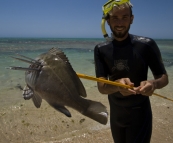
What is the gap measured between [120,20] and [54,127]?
10.5ft

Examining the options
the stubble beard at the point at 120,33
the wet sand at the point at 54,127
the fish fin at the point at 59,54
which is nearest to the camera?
the fish fin at the point at 59,54

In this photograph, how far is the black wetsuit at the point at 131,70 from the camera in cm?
242

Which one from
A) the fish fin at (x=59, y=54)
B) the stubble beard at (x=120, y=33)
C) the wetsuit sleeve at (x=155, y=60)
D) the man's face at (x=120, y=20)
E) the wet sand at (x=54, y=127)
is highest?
the man's face at (x=120, y=20)

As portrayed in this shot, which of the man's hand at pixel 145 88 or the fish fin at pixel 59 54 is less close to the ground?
the fish fin at pixel 59 54

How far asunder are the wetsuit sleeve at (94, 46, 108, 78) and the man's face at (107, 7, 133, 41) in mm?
A: 386

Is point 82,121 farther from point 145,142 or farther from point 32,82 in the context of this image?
point 32,82

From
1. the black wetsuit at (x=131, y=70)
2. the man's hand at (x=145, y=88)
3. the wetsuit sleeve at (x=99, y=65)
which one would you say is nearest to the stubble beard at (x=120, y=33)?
the black wetsuit at (x=131, y=70)

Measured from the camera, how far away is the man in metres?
2.33

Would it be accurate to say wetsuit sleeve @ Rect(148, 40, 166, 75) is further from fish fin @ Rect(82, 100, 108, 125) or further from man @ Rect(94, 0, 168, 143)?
fish fin @ Rect(82, 100, 108, 125)

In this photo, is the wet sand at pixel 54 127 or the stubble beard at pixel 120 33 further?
the wet sand at pixel 54 127

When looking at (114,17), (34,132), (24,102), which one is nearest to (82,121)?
(34,132)

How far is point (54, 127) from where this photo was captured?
4.51m

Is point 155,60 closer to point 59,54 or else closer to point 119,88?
point 119,88

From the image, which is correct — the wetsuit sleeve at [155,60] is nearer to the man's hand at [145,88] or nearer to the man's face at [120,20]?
the man's face at [120,20]
